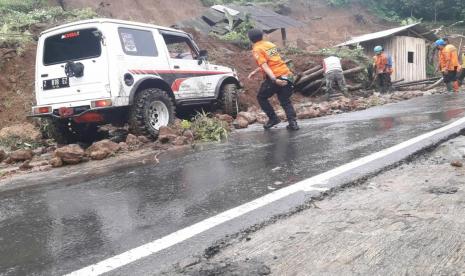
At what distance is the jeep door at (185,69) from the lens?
887 centimetres

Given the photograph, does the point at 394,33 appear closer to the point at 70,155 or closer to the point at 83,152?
the point at 83,152

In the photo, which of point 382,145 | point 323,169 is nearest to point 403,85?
point 382,145

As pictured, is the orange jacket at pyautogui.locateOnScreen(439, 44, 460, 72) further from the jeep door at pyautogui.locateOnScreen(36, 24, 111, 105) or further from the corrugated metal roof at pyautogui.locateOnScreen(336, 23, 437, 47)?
the jeep door at pyautogui.locateOnScreen(36, 24, 111, 105)

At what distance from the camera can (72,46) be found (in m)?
7.87

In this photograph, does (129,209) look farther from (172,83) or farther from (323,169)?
(172,83)

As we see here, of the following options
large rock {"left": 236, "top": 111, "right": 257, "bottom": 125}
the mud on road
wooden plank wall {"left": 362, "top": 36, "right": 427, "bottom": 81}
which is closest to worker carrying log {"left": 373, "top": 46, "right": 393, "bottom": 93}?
wooden plank wall {"left": 362, "top": 36, "right": 427, "bottom": 81}

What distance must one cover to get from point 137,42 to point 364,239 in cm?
627

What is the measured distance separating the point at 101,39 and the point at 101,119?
1.28 meters

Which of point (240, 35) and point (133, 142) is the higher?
point (240, 35)

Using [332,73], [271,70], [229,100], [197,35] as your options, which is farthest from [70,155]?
[197,35]

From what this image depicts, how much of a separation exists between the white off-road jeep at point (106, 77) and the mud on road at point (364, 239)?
4800mm

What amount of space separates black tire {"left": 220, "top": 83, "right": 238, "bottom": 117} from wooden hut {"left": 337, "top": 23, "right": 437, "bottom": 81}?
1378cm

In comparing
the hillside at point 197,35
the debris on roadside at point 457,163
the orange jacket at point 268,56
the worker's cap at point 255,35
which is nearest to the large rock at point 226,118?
the orange jacket at point 268,56

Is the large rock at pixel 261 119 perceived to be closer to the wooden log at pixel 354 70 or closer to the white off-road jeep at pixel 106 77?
the white off-road jeep at pixel 106 77
